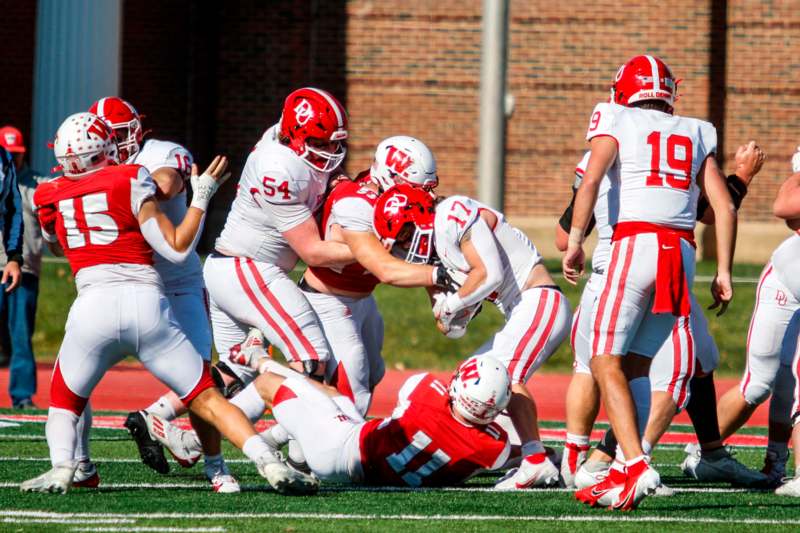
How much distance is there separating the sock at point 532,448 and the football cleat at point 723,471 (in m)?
0.92

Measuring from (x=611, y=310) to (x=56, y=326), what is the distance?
1034 cm

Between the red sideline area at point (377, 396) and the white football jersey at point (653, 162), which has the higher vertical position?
the white football jersey at point (653, 162)

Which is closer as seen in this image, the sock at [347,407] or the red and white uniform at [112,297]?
the red and white uniform at [112,297]

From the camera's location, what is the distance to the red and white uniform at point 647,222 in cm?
636

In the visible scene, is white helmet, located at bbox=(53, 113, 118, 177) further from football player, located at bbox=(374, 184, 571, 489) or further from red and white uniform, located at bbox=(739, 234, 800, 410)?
red and white uniform, located at bbox=(739, 234, 800, 410)

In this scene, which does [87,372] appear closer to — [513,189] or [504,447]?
[504,447]

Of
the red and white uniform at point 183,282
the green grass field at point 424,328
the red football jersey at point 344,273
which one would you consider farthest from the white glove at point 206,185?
the green grass field at point 424,328

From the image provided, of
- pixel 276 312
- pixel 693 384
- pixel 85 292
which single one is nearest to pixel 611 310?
pixel 693 384

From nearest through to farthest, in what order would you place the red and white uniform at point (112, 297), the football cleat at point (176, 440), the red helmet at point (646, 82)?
the red and white uniform at point (112, 297), the red helmet at point (646, 82), the football cleat at point (176, 440)

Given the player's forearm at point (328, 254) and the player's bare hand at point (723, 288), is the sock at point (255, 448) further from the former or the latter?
the player's bare hand at point (723, 288)

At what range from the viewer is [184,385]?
6.31 meters

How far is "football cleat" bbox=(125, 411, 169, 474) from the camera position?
23.6 ft

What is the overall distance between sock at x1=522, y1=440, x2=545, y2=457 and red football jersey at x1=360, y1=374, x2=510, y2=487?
253mm

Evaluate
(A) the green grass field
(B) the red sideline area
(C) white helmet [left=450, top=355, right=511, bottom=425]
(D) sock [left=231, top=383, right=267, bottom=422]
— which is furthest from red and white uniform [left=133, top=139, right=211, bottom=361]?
(A) the green grass field
